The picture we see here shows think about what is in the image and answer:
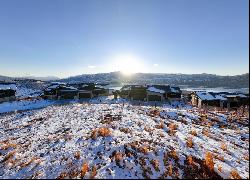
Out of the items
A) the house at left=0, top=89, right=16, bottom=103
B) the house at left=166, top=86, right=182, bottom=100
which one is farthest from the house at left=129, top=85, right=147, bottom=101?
the house at left=0, top=89, right=16, bottom=103

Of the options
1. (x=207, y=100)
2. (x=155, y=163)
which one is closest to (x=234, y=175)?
(x=155, y=163)

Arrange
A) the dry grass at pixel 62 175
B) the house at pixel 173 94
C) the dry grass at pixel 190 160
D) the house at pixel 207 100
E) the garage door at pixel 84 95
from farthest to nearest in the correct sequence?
the garage door at pixel 84 95, the house at pixel 173 94, the house at pixel 207 100, the dry grass at pixel 190 160, the dry grass at pixel 62 175

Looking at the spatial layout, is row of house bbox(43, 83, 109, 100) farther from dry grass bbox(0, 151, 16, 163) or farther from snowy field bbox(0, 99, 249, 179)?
dry grass bbox(0, 151, 16, 163)

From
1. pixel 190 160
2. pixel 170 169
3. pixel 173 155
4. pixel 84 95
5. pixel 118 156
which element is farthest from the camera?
pixel 84 95

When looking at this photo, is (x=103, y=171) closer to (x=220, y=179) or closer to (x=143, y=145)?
(x=143, y=145)

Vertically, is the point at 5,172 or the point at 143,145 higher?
the point at 143,145

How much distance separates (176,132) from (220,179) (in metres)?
7.80

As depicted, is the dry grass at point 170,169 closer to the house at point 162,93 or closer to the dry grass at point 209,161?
the dry grass at point 209,161

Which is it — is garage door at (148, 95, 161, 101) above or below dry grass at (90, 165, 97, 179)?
below

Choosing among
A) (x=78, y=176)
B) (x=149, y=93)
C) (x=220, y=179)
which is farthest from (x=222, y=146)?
(x=149, y=93)

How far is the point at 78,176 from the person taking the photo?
11.0 m

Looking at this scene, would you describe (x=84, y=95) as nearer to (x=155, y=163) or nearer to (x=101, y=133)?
(x=101, y=133)

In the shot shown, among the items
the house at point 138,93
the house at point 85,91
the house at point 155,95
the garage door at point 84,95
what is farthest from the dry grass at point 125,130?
the garage door at point 84,95

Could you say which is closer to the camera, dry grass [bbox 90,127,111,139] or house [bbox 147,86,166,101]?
dry grass [bbox 90,127,111,139]
